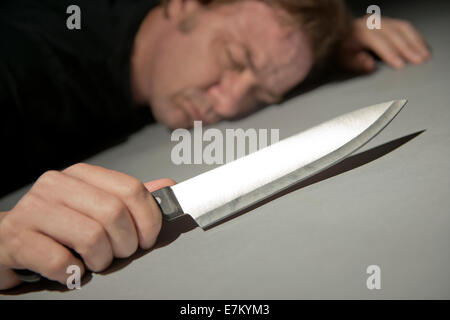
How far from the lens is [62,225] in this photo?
45 centimetres

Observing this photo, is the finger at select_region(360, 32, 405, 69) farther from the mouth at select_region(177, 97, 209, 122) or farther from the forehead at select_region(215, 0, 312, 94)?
the mouth at select_region(177, 97, 209, 122)

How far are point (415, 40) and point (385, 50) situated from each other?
0.26 ft

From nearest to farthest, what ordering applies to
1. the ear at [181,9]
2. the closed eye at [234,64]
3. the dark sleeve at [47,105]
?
the dark sleeve at [47,105], the closed eye at [234,64], the ear at [181,9]

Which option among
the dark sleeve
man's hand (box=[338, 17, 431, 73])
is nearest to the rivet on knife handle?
the dark sleeve

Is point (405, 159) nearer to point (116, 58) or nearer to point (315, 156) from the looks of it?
point (315, 156)

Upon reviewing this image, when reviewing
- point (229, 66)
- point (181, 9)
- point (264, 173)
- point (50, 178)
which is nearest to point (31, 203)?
point (50, 178)

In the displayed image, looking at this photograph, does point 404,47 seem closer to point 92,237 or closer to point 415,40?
point 415,40

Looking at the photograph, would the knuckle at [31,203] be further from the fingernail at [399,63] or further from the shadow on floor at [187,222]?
the fingernail at [399,63]

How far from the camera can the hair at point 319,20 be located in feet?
3.54

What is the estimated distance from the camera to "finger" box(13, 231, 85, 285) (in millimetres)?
446

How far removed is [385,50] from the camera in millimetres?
1149

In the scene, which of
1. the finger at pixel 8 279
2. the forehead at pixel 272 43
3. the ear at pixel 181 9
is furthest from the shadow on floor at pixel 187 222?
the ear at pixel 181 9

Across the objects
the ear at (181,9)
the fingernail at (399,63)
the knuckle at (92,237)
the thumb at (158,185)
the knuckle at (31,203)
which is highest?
the ear at (181,9)
